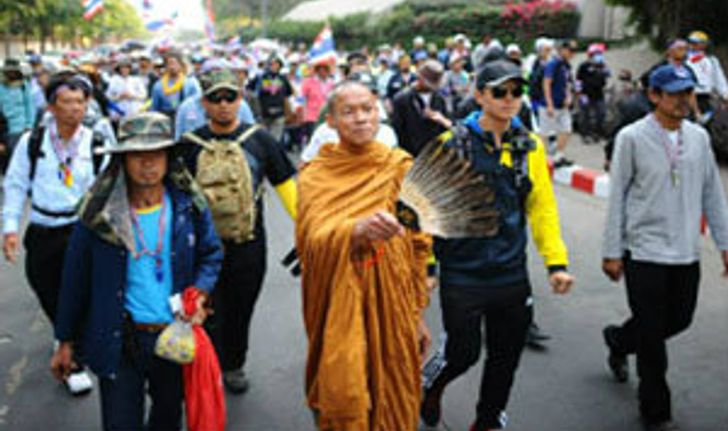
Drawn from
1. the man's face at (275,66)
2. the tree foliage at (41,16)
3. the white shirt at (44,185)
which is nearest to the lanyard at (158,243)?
the white shirt at (44,185)

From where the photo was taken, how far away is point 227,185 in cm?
410

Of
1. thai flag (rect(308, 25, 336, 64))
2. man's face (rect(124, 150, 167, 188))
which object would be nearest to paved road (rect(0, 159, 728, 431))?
man's face (rect(124, 150, 167, 188))

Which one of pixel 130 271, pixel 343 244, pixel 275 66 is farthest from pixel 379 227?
pixel 275 66

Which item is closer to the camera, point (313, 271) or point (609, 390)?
point (313, 271)

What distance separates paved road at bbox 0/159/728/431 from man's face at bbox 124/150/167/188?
1.68 metres

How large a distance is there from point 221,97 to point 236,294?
112 cm

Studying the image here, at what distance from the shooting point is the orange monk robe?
9.58 ft

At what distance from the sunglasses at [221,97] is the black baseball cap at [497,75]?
1.41 metres

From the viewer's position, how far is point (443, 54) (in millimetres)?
19656

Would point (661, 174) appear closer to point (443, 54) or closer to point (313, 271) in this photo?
point (313, 271)

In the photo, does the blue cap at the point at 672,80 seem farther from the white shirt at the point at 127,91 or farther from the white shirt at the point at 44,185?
the white shirt at the point at 127,91

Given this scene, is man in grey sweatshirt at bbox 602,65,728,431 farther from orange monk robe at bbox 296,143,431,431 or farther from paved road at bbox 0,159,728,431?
orange monk robe at bbox 296,143,431,431

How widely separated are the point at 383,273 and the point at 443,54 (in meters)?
17.3

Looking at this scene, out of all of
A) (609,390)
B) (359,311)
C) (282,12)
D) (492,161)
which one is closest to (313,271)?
(359,311)
